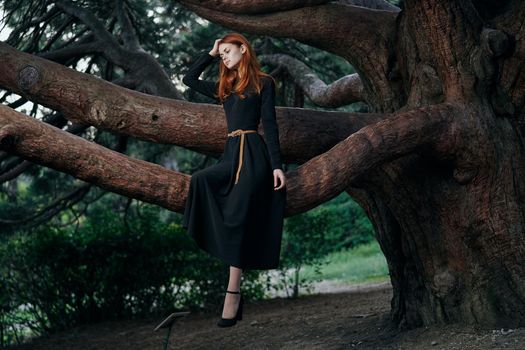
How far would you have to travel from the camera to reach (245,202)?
5.15 metres

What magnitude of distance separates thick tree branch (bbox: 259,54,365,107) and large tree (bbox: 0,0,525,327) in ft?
2.52

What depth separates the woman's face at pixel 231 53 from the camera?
17.3 feet

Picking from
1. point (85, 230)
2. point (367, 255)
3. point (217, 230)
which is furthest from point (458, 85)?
point (367, 255)

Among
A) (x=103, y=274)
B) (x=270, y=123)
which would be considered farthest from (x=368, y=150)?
(x=103, y=274)

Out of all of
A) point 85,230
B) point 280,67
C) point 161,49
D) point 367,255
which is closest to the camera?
→ point 280,67

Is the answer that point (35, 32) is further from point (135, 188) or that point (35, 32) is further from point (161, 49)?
point (135, 188)

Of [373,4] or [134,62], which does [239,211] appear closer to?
[373,4]

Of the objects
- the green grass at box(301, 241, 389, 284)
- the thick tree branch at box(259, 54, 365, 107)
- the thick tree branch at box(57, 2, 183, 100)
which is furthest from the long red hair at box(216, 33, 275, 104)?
the green grass at box(301, 241, 389, 284)

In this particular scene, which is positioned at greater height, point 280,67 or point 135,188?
point 280,67

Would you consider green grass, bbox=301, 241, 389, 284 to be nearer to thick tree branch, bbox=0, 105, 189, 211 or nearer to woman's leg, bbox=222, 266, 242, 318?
woman's leg, bbox=222, 266, 242, 318

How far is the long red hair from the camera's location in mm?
5266

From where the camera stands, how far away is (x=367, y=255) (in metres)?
20.7

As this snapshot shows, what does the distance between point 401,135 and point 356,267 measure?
1300cm

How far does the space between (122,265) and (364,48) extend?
5.56 m
